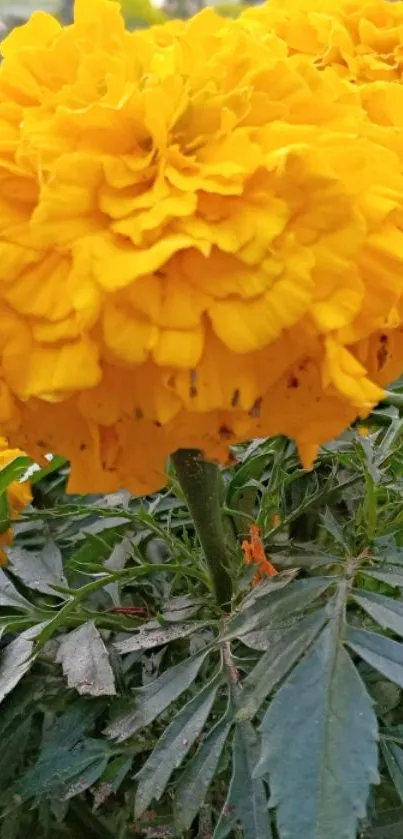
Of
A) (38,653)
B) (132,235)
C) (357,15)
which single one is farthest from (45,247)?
(357,15)

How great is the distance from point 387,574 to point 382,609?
0.03 meters

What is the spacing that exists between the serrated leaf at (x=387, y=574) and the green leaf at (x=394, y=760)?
8 cm

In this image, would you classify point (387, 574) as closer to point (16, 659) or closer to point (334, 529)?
point (334, 529)

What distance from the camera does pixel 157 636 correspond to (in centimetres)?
43

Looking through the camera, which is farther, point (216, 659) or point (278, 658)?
point (216, 659)

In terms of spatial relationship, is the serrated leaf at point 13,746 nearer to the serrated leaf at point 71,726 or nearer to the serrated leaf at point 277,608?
the serrated leaf at point 71,726

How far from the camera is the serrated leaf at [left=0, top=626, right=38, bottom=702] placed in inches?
16.8

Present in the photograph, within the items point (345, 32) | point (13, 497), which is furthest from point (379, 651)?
point (345, 32)

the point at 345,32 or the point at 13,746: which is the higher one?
the point at 345,32

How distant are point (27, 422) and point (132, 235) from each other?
78 mm

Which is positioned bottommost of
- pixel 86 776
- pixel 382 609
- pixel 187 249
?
pixel 86 776

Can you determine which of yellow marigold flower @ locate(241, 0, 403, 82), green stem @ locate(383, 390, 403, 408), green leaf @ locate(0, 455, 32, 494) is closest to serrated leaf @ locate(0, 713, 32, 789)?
green leaf @ locate(0, 455, 32, 494)

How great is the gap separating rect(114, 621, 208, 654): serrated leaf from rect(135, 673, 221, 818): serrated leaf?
35 mm

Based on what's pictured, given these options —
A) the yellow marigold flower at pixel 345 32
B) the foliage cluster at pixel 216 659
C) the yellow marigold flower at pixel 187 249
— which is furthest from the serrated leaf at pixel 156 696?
the yellow marigold flower at pixel 345 32
